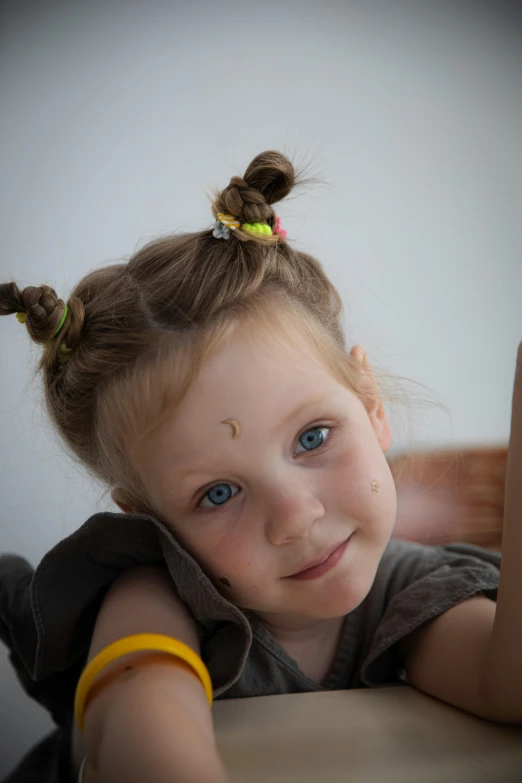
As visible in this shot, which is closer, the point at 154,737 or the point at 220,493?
the point at 154,737

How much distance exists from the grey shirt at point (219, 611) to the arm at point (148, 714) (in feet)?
0.14

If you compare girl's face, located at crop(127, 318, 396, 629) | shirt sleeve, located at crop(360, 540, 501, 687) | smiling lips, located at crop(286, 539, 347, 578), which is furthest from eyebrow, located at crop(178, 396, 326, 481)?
shirt sleeve, located at crop(360, 540, 501, 687)

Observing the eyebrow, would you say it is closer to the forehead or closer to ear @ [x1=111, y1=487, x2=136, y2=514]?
the forehead

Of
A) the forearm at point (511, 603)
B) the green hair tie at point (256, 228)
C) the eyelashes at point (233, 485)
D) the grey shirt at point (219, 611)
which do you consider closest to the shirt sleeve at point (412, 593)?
the grey shirt at point (219, 611)

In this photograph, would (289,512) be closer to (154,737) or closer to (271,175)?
(154,737)

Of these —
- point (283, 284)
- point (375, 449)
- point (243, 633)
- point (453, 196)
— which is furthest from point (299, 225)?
point (243, 633)

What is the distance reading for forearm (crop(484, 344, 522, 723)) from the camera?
0.60 metres

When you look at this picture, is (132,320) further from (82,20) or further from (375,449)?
(82,20)

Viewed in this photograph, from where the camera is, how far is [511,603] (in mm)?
624

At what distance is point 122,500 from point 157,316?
208 mm

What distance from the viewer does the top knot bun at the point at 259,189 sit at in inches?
27.8

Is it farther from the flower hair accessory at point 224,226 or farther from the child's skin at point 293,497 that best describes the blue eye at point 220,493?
the flower hair accessory at point 224,226

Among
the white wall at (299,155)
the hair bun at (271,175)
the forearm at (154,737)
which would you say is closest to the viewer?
the forearm at (154,737)

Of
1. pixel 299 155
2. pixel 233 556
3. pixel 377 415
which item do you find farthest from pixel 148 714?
pixel 299 155
